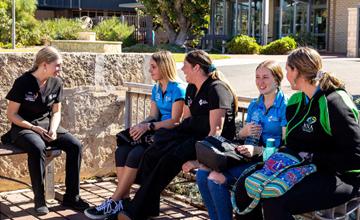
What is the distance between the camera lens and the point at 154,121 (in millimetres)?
5102

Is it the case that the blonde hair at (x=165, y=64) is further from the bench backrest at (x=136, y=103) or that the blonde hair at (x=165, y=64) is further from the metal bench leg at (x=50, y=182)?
the metal bench leg at (x=50, y=182)

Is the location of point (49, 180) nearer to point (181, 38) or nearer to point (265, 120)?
point (265, 120)

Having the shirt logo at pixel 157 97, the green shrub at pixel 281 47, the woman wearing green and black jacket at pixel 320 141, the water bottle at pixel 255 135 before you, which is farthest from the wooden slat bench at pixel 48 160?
the green shrub at pixel 281 47

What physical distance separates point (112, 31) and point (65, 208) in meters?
25.9

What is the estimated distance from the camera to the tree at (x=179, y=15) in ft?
89.1

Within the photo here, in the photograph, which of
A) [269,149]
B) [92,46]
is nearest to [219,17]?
[92,46]

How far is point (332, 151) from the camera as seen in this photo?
11.3 ft

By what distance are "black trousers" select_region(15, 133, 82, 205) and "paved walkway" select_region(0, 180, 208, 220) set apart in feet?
0.54

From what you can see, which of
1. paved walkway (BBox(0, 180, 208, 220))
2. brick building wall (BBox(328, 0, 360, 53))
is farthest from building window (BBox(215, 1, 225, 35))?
paved walkway (BBox(0, 180, 208, 220))

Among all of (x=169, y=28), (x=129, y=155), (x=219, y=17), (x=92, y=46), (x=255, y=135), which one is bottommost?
(x=129, y=155)

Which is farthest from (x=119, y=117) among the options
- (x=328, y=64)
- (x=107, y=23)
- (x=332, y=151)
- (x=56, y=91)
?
(x=107, y=23)

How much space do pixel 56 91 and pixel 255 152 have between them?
6.40 ft

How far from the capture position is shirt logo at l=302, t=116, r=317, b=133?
3.48 meters

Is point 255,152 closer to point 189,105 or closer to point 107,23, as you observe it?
point 189,105
